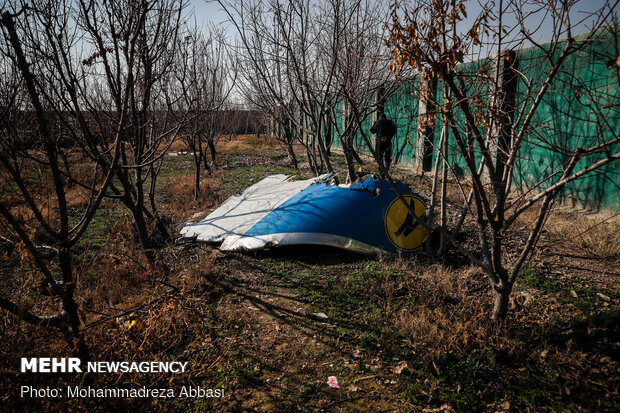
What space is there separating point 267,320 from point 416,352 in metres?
1.24

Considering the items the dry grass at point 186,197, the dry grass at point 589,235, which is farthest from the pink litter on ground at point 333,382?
the dry grass at point 186,197

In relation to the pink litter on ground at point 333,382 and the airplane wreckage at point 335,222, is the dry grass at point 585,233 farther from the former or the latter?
the pink litter on ground at point 333,382

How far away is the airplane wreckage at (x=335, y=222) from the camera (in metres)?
4.26

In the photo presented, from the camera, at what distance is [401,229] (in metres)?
4.35

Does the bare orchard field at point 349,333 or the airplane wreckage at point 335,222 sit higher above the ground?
the airplane wreckage at point 335,222

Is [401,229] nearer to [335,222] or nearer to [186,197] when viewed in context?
[335,222]

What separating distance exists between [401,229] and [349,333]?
1.77m

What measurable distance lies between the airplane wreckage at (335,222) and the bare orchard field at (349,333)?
252 millimetres

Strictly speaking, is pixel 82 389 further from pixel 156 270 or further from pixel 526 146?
pixel 526 146

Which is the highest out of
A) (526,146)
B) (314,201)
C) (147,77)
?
(147,77)

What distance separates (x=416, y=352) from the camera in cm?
262

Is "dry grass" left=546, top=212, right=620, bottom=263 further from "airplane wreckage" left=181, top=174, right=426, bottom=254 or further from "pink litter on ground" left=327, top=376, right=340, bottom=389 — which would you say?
"pink litter on ground" left=327, top=376, right=340, bottom=389

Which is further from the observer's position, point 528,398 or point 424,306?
point 424,306

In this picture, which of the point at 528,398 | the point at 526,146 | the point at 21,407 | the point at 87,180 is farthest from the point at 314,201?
the point at 87,180
